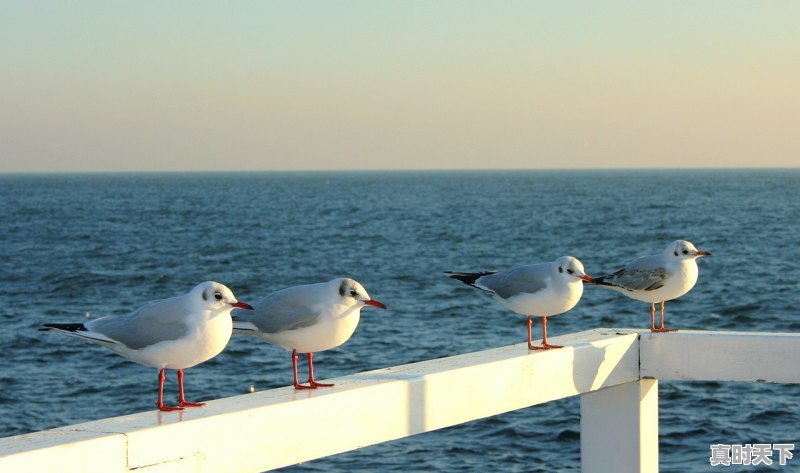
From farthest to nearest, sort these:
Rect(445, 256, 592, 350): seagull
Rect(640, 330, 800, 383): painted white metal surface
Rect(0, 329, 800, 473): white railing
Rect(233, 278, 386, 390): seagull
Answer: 1. Rect(445, 256, 592, 350): seagull
2. Rect(640, 330, 800, 383): painted white metal surface
3. Rect(233, 278, 386, 390): seagull
4. Rect(0, 329, 800, 473): white railing

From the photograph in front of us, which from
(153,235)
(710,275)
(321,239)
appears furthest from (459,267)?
(153,235)

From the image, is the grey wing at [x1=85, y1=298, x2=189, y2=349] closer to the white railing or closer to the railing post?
the white railing

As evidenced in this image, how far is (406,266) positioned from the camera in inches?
2066

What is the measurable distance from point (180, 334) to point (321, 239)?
221 feet

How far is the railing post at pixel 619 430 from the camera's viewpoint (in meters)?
5.10

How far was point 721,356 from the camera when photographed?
5152 mm

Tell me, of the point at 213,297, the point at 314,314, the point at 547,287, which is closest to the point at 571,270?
the point at 547,287

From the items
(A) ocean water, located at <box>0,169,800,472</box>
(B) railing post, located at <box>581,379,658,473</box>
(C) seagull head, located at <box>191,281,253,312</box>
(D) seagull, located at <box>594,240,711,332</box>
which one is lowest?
(A) ocean water, located at <box>0,169,800,472</box>

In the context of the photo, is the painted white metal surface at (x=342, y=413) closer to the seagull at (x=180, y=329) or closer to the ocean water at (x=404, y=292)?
the seagull at (x=180, y=329)

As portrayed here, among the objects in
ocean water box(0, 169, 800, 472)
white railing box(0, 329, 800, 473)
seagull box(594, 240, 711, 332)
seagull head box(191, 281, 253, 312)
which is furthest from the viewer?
ocean water box(0, 169, 800, 472)

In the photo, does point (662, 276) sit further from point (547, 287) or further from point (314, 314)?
point (314, 314)

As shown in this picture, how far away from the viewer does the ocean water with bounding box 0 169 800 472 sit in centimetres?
1862

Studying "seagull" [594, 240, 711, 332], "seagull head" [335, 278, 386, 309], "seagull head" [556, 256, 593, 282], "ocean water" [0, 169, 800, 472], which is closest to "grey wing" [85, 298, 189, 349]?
"seagull head" [335, 278, 386, 309]

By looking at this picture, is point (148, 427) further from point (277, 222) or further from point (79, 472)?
point (277, 222)
